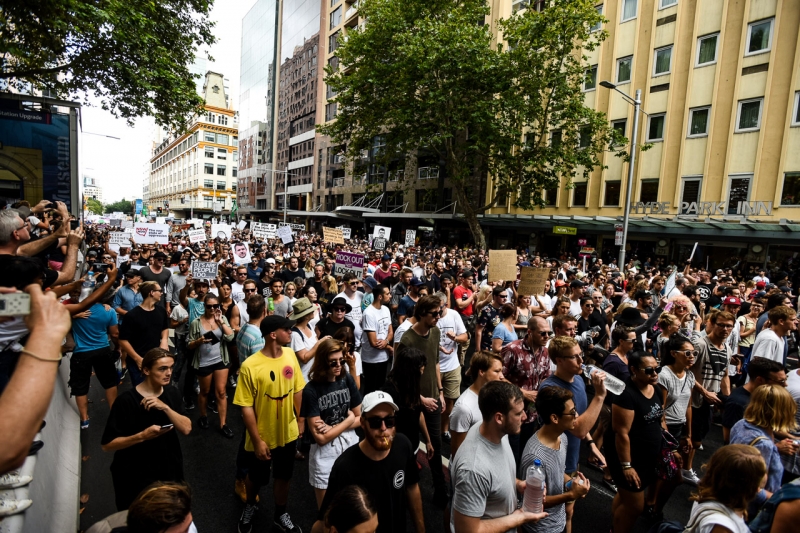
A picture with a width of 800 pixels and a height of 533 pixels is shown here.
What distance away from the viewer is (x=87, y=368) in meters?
4.90

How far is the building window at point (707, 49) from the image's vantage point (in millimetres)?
19672

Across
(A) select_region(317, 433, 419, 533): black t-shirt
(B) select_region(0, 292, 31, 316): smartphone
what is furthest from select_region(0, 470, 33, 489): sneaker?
(A) select_region(317, 433, 419, 533): black t-shirt

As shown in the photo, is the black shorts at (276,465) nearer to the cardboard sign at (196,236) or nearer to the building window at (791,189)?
the cardboard sign at (196,236)

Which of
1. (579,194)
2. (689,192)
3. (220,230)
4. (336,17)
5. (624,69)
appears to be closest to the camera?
(220,230)

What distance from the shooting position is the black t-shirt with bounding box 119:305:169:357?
5.12m

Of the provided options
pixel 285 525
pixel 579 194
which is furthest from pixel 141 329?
pixel 579 194

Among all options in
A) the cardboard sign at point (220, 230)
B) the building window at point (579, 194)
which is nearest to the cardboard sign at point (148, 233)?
the cardboard sign at point (220, 230)

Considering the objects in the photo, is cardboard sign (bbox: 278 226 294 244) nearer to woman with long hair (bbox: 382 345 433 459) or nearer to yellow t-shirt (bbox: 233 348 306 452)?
yellow t-shirt (bbox: 233 348 306 452)

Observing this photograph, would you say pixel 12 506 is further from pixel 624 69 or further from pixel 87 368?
pixel 624 69

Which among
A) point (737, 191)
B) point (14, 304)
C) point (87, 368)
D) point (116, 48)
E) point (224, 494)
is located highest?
point (116, 48)

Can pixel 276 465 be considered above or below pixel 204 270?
below

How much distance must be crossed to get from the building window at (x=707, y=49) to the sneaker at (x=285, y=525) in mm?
25239

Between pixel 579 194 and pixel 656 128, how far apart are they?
16.9 ft

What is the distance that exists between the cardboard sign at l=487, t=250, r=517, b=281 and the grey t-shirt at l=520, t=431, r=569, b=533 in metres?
5.35
